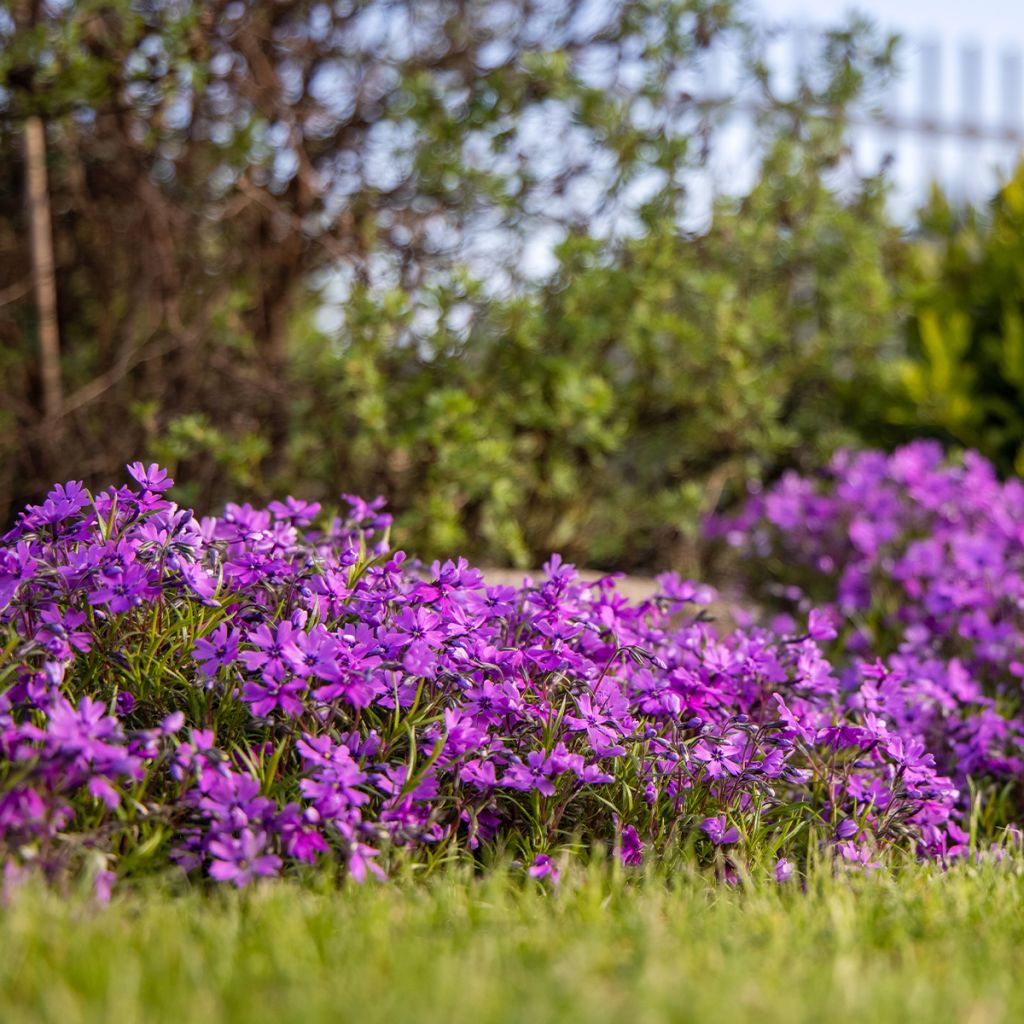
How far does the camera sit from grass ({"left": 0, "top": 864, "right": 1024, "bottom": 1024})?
5.17ft

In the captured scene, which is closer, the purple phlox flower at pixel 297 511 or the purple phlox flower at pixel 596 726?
the purple phlox flower at pixel 596 726

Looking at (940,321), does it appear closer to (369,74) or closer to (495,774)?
(369,74)

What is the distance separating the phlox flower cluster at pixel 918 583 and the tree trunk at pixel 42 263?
2.98m

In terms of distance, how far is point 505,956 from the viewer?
71.2 inches

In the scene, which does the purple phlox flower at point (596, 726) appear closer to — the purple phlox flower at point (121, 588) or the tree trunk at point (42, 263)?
the purple phlox flower at point (121, 588)

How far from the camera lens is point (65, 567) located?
2.44m

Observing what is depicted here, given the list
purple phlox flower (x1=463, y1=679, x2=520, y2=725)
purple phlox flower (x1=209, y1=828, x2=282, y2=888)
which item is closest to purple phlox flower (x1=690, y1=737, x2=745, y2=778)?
purple phlox flower (x1=463, y1=679, x2=520, y2=725)

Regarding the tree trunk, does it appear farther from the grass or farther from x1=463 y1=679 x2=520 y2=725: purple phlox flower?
the grass

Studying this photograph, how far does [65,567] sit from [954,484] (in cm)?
392

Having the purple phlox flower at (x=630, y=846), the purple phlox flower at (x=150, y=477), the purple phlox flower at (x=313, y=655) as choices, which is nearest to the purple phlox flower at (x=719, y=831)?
the purple phlox flower at (x=630, y=846)

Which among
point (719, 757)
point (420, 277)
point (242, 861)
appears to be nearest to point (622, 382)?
point (420, 277)

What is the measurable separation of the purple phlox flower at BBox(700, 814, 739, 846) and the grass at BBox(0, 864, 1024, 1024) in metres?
0.20


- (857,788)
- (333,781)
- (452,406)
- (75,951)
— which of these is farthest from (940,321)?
(75,951)

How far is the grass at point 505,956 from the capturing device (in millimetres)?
1577
